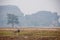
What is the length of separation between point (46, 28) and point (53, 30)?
11 cm

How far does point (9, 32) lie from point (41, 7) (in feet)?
2.08

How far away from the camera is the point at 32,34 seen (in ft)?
6.88

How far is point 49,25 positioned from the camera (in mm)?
2121

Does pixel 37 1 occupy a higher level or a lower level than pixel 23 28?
higher

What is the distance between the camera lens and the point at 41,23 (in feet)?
6.98

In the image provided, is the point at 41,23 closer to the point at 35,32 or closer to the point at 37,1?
the point at 35,32

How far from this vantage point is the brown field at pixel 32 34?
2.09 meters

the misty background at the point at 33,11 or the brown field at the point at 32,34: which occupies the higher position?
the misty background at the point at 33,11

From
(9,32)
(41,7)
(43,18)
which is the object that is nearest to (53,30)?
(43,18)

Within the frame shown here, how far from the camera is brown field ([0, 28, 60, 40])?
209 centimetres

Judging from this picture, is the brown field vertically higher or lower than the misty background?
lower

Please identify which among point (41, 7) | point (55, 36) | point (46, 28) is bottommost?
point (55, 36)

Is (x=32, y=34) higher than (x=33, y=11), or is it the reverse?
(x=33, y=11)

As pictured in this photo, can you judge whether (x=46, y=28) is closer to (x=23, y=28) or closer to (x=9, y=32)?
(x=23, y=28)
